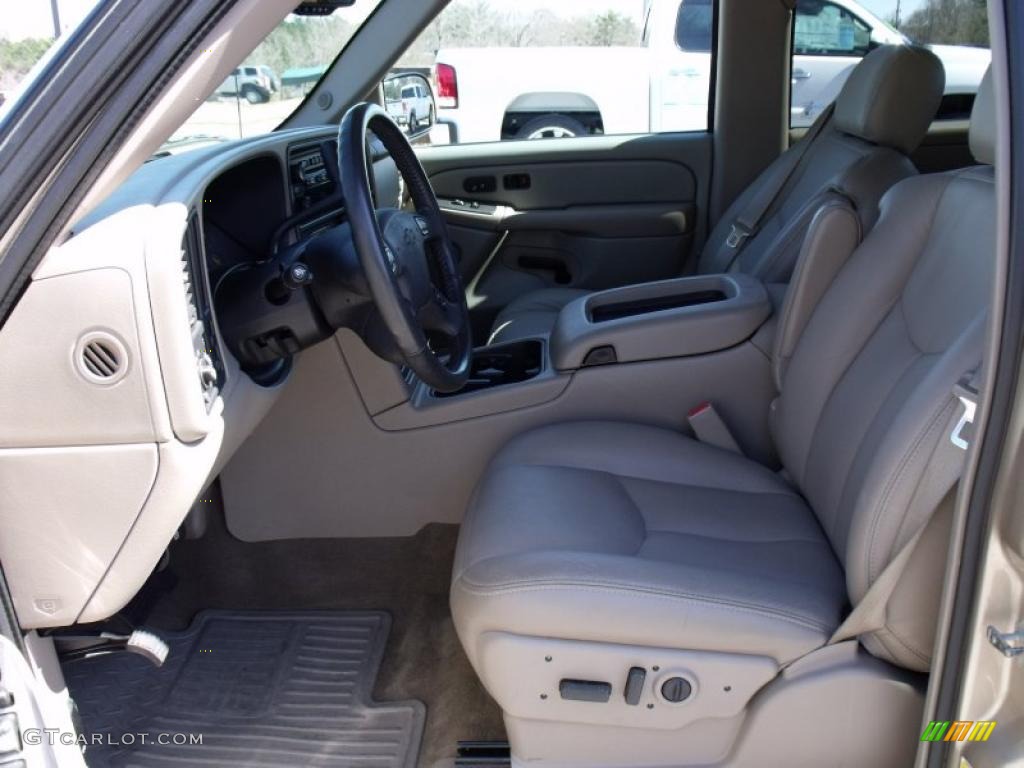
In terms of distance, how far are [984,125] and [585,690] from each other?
99cm

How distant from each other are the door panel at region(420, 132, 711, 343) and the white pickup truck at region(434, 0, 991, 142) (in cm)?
20

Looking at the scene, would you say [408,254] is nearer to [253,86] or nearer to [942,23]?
[253,86]

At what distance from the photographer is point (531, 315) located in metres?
2.81

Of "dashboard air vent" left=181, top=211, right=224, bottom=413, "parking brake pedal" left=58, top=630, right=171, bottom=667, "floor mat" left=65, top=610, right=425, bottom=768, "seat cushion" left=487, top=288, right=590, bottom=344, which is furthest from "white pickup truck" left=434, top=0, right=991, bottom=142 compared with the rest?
"parking brake pedal" left=58, top=630, right=171, bottom=667

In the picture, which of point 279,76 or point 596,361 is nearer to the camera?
point 596,361

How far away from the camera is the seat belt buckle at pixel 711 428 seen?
2.09 meters

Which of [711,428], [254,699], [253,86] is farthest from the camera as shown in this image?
[253,86]

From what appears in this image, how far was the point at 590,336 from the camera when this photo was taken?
7.03ft

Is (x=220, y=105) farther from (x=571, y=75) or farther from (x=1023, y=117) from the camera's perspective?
(x=571, y=75)

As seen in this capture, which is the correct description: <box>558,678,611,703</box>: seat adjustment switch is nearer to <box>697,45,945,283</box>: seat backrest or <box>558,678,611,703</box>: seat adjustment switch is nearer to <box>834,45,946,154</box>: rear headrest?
<box>697,45,945,283</box>: seat backrest

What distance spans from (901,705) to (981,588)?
31 cm

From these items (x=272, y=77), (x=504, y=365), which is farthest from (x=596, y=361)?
(x=272, y=77)

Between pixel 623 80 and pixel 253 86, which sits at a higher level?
pixel 253 86

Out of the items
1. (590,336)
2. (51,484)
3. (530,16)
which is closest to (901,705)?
(590,336)
